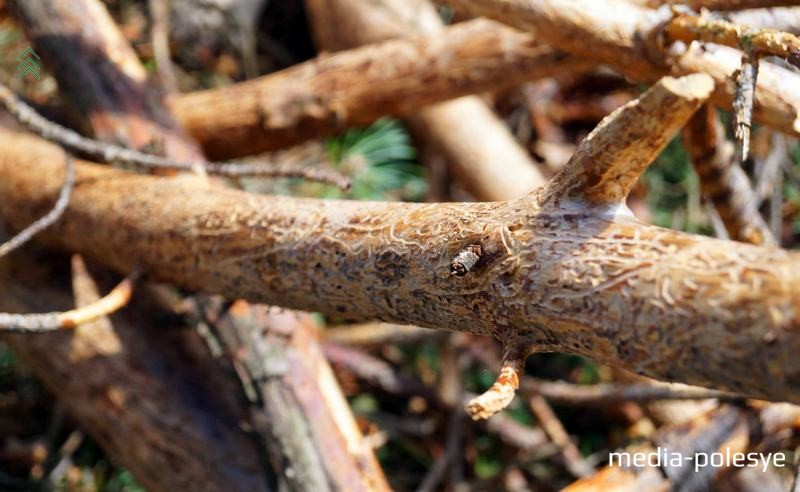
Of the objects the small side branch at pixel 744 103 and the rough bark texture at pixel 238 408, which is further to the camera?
the rough bark texture at pixel 238 408

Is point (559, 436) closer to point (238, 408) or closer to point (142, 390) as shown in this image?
point (238, 408)

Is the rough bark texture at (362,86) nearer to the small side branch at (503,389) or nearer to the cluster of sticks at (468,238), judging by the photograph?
the cluster of sticks at (468,238)

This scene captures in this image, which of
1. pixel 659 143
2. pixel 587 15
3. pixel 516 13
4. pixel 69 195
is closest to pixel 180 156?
pixel 69 195

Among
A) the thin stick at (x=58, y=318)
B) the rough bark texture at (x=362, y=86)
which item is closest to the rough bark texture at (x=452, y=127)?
the rough bark texture at (x=362, y=86)

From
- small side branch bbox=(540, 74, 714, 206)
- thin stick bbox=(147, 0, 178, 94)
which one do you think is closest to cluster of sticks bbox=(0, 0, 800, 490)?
small side branch bbox=(540, 74, 714, 206)

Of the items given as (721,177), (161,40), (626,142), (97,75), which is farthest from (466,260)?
(161,40)

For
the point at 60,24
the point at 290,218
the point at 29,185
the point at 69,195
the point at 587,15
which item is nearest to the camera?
the point at 290,218

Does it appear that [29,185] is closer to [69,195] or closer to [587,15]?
[69,195]
